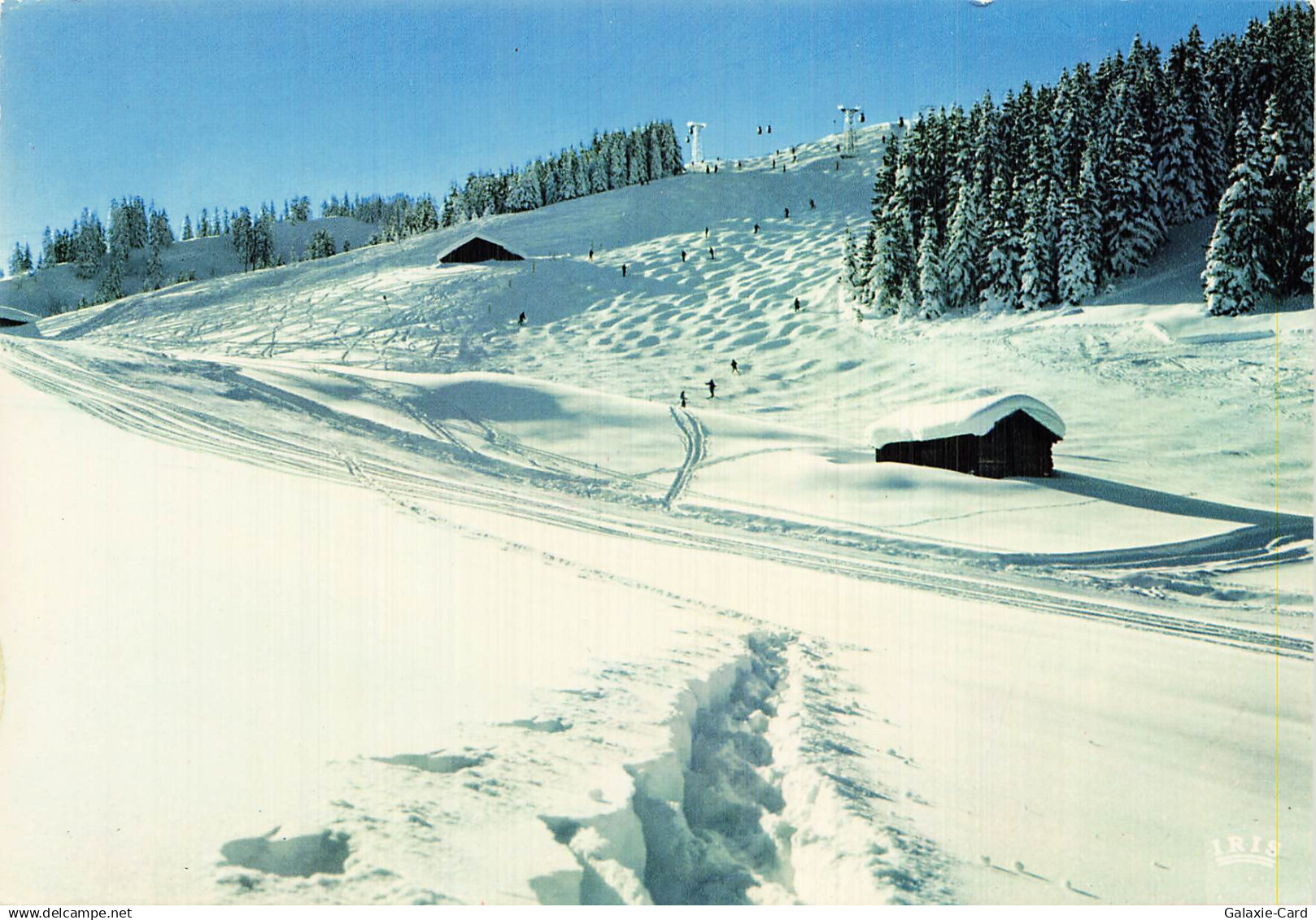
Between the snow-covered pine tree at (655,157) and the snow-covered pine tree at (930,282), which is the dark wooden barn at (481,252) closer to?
the snow-covered pine tree at (930,282)

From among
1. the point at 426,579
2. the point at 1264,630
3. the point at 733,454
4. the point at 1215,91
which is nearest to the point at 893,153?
the point at 1215,91

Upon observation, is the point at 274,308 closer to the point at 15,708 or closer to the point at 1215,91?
the point at 15,708

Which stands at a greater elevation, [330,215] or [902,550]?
[330,215]

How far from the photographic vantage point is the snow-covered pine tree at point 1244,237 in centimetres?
3138

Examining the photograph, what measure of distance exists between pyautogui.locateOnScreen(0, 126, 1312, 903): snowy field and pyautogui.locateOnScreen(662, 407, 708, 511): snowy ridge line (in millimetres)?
321

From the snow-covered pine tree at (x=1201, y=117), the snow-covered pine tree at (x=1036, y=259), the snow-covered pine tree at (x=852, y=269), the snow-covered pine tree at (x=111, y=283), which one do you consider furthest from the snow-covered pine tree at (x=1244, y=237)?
the snow-covered pine tree at (x=111, y=283)

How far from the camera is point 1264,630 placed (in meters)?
11.8

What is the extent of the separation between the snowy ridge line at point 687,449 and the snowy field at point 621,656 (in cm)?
32

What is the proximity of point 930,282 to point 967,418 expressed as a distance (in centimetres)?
2201

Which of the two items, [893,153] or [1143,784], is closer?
[1143,784]

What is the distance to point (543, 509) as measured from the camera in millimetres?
16859

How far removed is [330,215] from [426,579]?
205 metres

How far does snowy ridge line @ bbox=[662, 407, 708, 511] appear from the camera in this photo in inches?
783

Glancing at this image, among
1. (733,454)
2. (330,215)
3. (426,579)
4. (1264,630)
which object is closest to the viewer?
(426,579)
